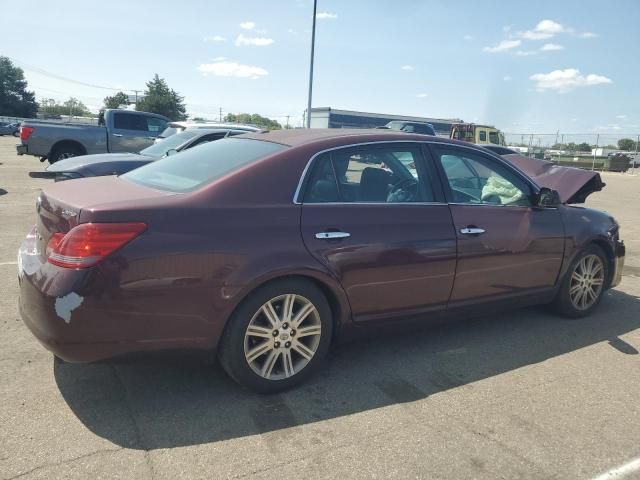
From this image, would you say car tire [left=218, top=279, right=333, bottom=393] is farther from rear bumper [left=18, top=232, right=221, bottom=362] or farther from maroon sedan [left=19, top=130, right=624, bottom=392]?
rear bumper [left=18, top=232, right=221, bottom=362]

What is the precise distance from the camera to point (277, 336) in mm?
3148

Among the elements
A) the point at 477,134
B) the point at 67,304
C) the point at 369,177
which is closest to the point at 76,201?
the point at 67,304

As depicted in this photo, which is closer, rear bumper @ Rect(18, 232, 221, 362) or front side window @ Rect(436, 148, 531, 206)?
rear bumper @ Rect(18, 232, 221, 362)

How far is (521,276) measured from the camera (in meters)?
4.25

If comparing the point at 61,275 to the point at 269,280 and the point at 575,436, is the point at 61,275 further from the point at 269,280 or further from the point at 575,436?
the point at 575,436

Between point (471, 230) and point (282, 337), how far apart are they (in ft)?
5.46

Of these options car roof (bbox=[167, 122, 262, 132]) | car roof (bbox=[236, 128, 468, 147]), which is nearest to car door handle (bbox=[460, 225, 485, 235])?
car roof (bbox=[236, 128, 468, 147])

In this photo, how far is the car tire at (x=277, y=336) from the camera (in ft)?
9.89

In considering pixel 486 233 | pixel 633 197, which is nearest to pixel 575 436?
pixel 486 233

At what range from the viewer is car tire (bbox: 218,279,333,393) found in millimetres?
3014

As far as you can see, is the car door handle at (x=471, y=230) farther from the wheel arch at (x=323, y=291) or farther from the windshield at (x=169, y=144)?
the windshield at (x=169, y=144)

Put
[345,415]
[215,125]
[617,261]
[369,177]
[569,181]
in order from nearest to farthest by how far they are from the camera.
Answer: [345,415] < [369,177] < [617,261] < [569,181] < [215,125]

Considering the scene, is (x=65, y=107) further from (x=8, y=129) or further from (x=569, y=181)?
(x=569, y=181)

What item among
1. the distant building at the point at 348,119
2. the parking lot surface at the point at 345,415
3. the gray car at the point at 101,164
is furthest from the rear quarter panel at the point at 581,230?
the distant building at the point at 348,119
